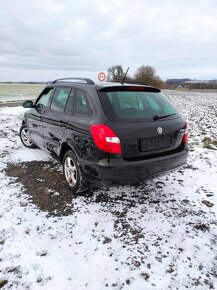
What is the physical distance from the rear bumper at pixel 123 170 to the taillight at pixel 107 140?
151mm

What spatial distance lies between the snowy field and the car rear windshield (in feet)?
4.31

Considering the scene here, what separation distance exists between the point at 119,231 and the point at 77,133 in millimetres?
1443

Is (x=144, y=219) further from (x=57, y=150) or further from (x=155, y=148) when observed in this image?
(x=57, y=150)

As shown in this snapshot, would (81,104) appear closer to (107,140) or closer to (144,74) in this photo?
(107,140)

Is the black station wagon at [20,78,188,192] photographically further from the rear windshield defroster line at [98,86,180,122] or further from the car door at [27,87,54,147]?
the car door at [27,87,54,147]

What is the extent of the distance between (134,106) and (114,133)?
0.69 meters

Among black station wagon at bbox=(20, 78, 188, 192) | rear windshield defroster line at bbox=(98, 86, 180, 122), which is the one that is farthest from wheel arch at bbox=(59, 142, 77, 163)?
rear windshield defroster line at bbox=(98, 86, 180, 122)

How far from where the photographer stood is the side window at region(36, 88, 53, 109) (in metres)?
4.64

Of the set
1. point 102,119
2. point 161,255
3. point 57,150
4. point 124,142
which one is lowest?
point 161,255

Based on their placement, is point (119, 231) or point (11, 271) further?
point (119, 231)

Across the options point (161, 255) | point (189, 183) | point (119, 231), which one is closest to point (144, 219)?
point (119, 231)

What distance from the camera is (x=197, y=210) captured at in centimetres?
336

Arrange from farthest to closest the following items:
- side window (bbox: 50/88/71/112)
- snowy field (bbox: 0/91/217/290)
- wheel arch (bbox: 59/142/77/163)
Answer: side window (bbox: 50/88/71/112) → wheel arch (bbox: 59/142/77/163) → snowy field (bbox: 0/91/217/290)

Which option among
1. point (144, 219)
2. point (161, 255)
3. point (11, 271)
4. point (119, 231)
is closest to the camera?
point (11, 271)
